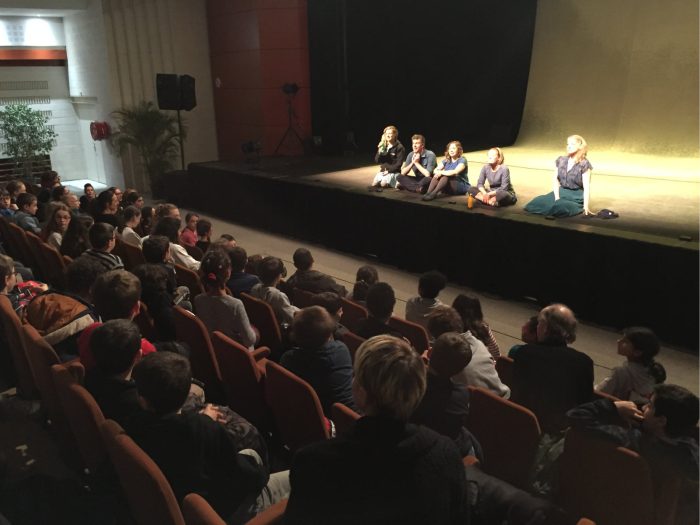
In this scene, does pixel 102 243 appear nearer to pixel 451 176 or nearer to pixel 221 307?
pixel 221 307

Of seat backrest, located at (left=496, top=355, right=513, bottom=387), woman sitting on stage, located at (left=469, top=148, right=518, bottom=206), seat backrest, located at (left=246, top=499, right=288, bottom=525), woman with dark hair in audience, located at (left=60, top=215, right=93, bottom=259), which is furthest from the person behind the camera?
woman sitting on stage, located at (left=469, top=148, right=518, bottom=206)

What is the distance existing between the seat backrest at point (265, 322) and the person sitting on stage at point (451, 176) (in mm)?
3242

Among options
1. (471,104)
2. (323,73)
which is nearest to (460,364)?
(323,73)

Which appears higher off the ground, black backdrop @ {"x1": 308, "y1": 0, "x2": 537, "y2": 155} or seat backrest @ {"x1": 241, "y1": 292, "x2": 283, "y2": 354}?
black backdrop @ {"x1": 308, "y1": 0, "x2": 537, "y2": 155}

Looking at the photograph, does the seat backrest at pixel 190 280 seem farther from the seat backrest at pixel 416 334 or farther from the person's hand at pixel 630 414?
the person's hand at pixel 630 414

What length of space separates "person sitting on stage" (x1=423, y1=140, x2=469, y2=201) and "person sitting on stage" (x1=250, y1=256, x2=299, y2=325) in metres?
2.90

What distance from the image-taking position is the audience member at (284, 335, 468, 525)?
1251mm

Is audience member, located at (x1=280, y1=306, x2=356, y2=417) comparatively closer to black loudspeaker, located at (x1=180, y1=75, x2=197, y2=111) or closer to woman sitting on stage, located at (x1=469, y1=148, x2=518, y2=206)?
woman sitting on stage, located at (x1=469, y1=148, x2=518, y2=206)

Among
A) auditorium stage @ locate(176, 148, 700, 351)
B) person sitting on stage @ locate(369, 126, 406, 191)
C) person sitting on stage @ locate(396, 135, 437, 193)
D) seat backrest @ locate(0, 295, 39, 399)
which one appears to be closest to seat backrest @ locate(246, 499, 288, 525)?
seat backrest @ locate(0, 295, 39, 399)

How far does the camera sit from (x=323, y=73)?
32.0 feet

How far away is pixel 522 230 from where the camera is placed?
195 inches

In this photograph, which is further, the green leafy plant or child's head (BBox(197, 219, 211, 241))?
the green leafy plant

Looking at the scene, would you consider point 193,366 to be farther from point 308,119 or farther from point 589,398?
point 308,119

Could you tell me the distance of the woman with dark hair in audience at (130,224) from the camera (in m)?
4.73
